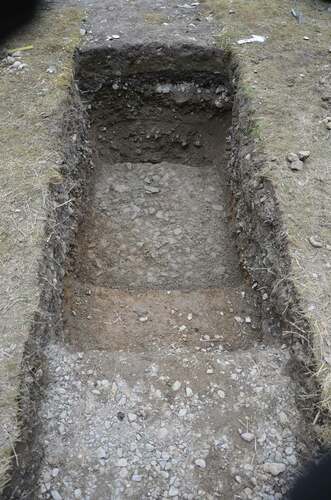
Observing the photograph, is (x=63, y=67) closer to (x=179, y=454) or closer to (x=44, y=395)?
(x=44, y=395)

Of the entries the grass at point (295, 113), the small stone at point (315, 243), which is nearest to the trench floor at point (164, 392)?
the grass at point (295, 113)

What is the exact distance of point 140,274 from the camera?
4176mm

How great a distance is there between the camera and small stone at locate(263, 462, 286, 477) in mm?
2580

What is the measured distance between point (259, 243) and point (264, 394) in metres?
1.31

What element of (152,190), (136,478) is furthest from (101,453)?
(152,190)

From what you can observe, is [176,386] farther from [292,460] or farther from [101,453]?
[292,460]

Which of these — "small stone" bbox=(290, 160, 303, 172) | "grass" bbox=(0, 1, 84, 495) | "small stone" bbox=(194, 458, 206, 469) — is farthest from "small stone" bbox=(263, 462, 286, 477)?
"small stone" bbox=(290, 160, 303, 172)

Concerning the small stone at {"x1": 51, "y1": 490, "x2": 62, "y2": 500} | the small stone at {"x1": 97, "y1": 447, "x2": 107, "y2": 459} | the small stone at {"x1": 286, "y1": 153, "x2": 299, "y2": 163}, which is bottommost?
the small stone at {"x1": 51, "y1": 490, "x2": 62, "y2": 500}

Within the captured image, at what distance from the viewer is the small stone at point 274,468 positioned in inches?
102

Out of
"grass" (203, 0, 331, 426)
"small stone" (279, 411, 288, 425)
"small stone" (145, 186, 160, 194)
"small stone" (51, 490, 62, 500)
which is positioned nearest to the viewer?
"small stone" (51, 490, 62, 500)

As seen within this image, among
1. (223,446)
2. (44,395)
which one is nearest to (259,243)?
(223,446)

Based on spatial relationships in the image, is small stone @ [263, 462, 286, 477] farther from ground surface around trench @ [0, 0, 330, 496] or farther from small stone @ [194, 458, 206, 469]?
ground surface around trench @ [0, 0, 330, 496]

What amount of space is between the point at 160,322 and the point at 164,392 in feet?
2.74

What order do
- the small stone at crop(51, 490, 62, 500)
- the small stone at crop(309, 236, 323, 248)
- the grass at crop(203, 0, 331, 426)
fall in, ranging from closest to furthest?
the small stone at crop(51, 490, 62, 500), the grass at crop(203, 0, 331, 426), the small stone at crop(309, 236, 323, 248)
